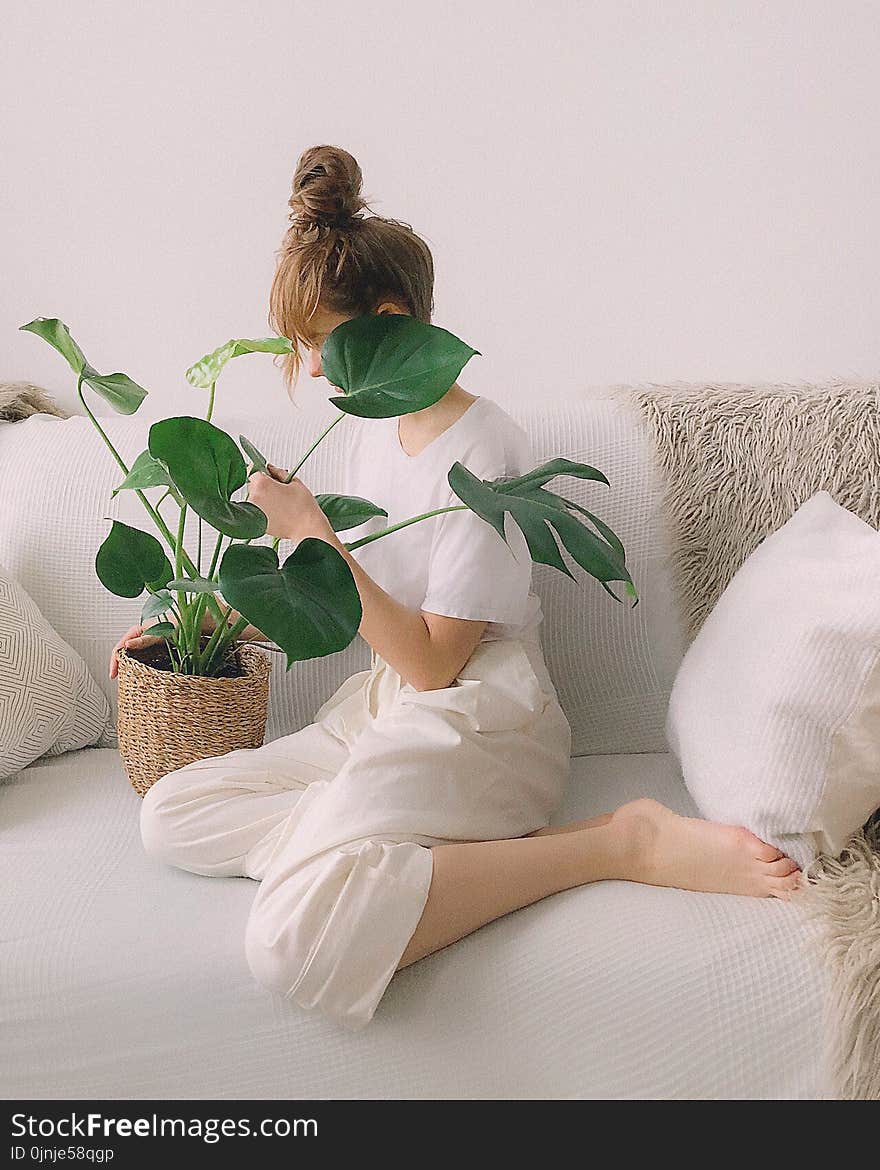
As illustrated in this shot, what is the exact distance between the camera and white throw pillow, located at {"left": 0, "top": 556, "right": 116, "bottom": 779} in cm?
142

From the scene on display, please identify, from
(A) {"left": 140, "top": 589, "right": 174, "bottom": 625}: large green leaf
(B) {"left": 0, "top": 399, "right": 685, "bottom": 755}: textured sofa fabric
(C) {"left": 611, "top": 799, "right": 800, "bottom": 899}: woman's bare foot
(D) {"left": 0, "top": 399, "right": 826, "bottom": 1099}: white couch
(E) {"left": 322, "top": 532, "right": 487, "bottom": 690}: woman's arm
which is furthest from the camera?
(B) {"left": 0, "top": 399, "right": 685, "bottom": 755}: textured sofa fabric

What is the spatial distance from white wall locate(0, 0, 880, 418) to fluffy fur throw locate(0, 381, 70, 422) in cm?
22

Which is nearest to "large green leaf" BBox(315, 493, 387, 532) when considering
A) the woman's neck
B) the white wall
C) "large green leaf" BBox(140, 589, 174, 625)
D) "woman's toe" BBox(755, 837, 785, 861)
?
the woman's neck

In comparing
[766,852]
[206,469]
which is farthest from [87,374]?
[766,852]

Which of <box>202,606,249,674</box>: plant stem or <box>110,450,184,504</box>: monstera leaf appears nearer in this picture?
<box>110,450,184,504</box>: monstera leaf

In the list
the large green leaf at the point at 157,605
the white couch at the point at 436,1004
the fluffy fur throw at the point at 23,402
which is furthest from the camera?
the fluffy fur throw at the point at 23,402

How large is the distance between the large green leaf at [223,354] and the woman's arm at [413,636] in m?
0.21

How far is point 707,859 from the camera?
1.15 metres

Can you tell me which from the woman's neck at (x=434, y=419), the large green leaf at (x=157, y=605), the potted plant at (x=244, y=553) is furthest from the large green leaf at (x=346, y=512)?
the large green leaf at (x=157, y=605)

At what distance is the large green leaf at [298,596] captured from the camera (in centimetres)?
103

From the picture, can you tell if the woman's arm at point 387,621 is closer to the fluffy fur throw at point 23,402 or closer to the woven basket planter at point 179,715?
the woven basket planter at point 179,715

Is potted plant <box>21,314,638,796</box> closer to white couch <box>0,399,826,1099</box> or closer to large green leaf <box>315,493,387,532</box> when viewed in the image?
large green leaf <box>315,493,387,532</box>

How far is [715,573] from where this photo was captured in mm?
1507
